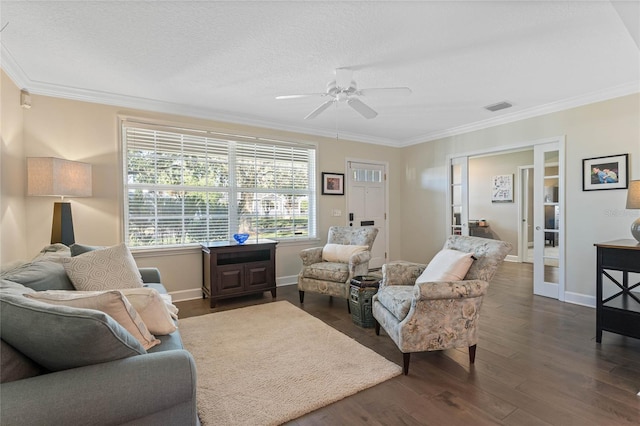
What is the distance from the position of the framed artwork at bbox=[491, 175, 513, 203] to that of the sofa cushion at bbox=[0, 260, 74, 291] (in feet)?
24.4

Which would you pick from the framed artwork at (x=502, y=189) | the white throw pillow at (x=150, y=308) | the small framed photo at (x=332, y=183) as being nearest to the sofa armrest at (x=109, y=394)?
the white throw pillow at (x=150, y=308)

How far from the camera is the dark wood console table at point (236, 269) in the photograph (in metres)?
3.75

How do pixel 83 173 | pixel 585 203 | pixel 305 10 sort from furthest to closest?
pixel 585 203 < pixel 83 173 < pixel 305 10

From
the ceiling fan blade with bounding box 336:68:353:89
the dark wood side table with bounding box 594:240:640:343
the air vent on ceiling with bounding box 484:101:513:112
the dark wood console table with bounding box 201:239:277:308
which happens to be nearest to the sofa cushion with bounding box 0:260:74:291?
the dark wood console table with bounding box 201:239:277:308

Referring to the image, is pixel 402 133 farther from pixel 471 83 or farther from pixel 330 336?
pixel 330 336

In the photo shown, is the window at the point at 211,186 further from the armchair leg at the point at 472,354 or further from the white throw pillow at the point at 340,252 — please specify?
the armchair leg at the point at 472,354

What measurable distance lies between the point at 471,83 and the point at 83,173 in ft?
13.6

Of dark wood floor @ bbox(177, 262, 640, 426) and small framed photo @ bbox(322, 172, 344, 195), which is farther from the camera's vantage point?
small framed photo @ bbox(322, 172, 344, 195)

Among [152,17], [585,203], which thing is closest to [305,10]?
[152,17]

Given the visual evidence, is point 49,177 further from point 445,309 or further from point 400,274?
point 445,309

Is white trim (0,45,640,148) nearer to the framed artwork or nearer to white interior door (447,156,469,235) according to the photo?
white interior door (447,156,469,235)

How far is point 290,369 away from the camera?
229 cm

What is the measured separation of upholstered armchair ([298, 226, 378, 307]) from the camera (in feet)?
11.9

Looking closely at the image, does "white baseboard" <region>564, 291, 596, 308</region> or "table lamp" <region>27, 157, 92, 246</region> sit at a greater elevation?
"table lamp" <region>27, 157, 92, 246</region>
